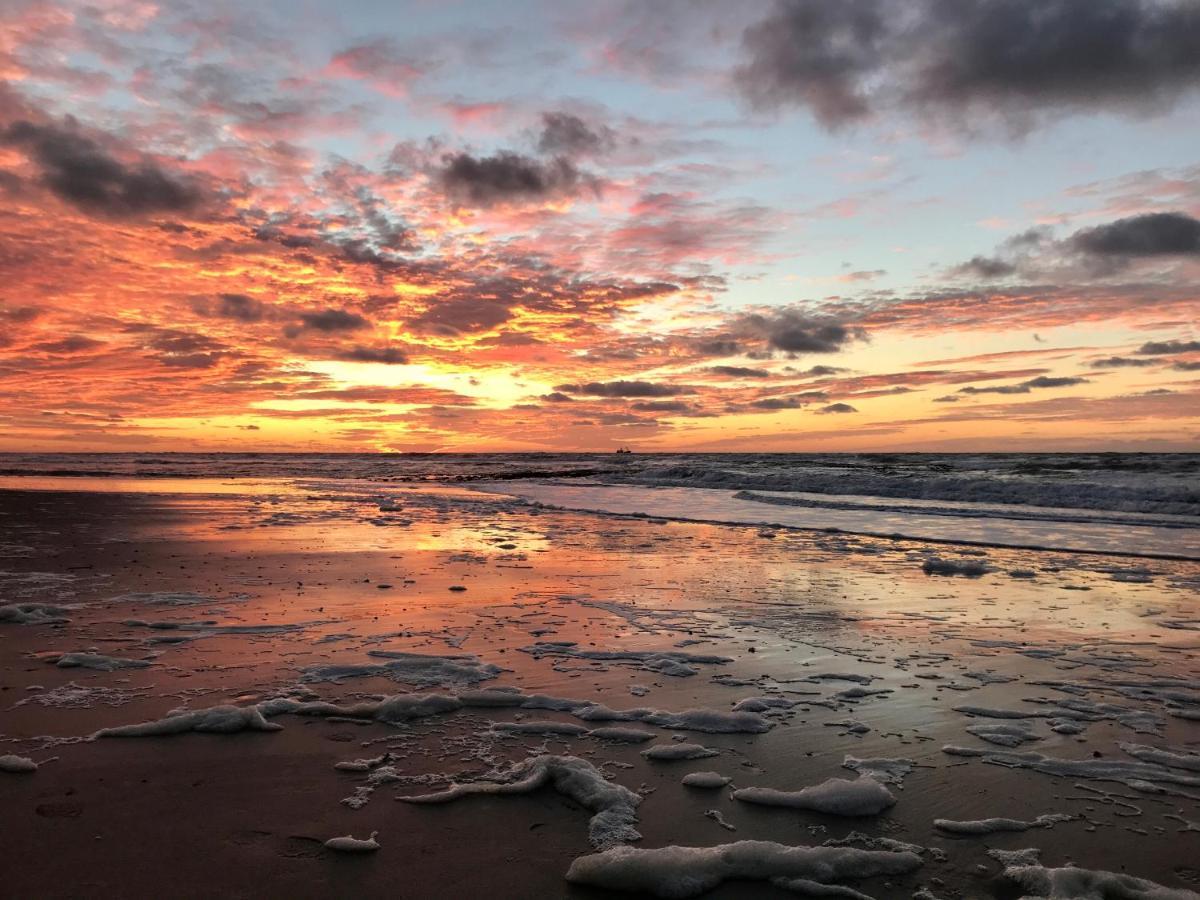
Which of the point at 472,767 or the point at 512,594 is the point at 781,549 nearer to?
the point at 512,594

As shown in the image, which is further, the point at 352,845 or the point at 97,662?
the point at 97,662

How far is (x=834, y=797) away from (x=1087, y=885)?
112cm

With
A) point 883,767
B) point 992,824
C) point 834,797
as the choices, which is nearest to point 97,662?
point 834,797

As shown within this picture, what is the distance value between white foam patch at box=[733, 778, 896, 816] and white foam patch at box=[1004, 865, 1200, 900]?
0.71m

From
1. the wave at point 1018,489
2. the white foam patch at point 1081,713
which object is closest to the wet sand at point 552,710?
the white foam patch at point 1081,713

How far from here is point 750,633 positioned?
25.1ft

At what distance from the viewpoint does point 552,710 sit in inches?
211

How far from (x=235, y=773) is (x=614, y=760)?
211 centimetres

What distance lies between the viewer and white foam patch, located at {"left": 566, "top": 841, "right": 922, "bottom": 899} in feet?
10.5

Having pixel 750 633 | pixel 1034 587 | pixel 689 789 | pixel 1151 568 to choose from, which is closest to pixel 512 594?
pixel 750 633

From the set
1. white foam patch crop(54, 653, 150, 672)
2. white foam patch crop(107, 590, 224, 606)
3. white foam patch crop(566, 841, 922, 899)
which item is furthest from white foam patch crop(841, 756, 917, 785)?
white foam patch crop(107, 590, 224, 606)

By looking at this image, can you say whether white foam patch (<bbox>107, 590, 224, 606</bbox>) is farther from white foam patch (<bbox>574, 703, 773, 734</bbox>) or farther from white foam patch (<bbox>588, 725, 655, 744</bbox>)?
white foam patch (<bbox>588, 725, 655, 744</bbox>)

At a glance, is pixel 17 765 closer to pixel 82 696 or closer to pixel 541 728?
pixel 82 696

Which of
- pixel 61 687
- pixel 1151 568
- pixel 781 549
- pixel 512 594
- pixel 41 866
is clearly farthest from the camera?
pixel 781 549
